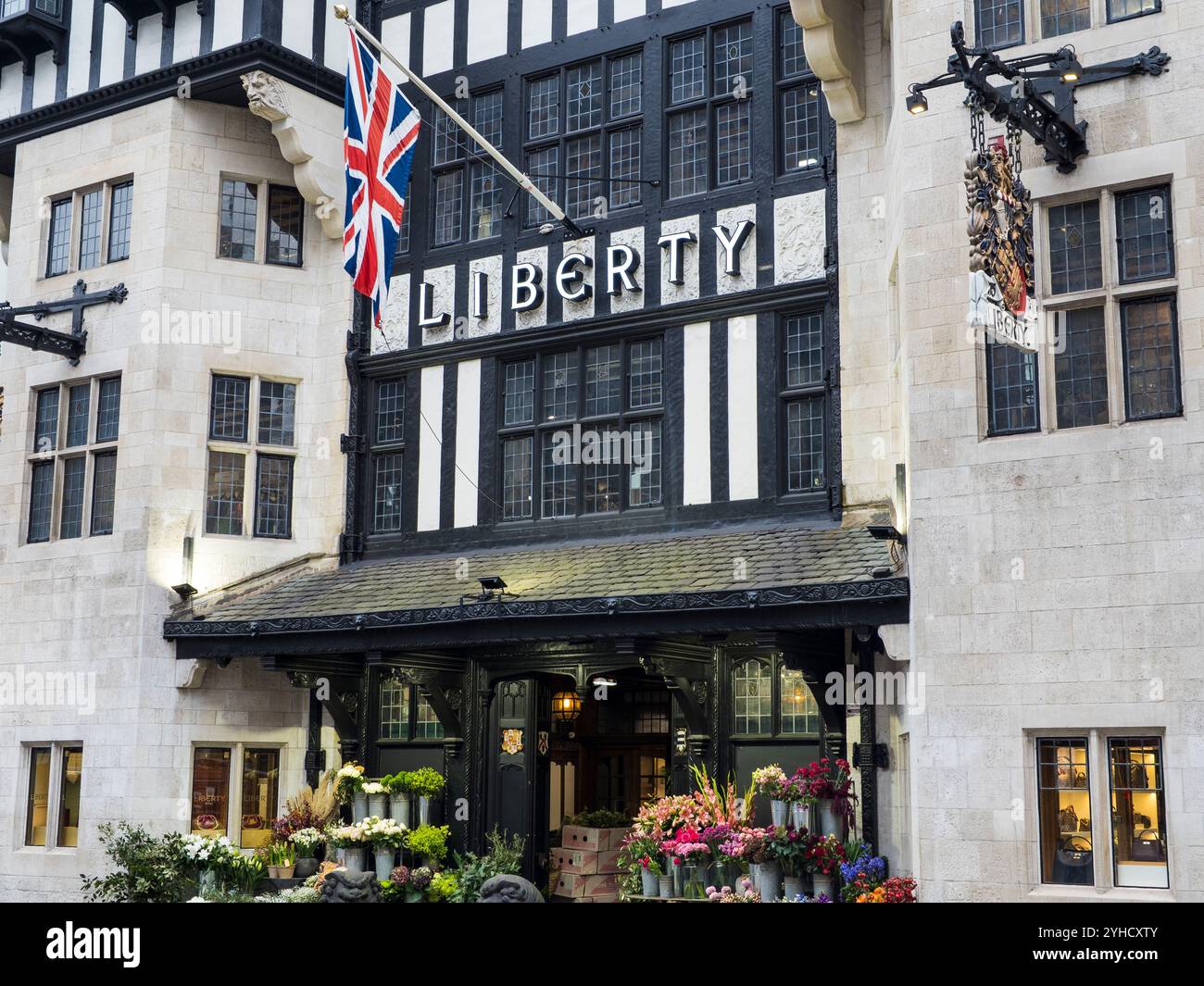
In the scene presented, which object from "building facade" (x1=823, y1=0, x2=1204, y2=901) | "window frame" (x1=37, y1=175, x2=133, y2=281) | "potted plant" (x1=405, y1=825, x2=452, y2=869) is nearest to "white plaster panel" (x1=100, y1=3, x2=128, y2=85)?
"window frame" (x1=37, y1=175, x2=133, y2=281)

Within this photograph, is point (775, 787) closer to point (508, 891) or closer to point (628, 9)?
point (508, 891)

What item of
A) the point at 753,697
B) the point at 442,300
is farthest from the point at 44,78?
the point at 753,697

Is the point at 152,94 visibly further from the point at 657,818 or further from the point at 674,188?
the point at 657,818

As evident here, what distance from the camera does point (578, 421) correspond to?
1703cm

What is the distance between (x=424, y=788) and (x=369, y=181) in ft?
22.5

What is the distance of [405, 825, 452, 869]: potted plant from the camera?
15578 mm

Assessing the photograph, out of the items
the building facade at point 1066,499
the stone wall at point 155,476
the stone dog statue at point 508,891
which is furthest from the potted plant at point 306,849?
the building facade at point 1066,499

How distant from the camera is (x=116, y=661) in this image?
57.7 feet

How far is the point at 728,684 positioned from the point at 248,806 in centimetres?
672

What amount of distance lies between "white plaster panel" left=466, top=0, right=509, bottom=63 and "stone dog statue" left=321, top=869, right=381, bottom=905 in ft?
35.1

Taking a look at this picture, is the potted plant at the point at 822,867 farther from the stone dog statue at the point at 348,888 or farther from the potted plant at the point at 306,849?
the potted plant at the point at 306,849

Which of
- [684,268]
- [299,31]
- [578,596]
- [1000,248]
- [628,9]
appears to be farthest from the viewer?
[299,31]
